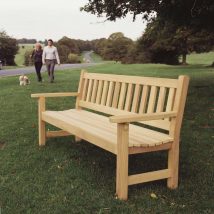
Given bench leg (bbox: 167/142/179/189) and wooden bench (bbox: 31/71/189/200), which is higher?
wooden bench (bbox: 31/71/189/200)

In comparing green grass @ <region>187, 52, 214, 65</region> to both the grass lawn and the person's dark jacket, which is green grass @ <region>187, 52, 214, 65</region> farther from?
the grass lawn

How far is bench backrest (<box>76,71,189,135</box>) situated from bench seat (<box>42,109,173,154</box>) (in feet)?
0.56

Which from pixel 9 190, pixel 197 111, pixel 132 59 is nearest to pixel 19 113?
pixel 197 111

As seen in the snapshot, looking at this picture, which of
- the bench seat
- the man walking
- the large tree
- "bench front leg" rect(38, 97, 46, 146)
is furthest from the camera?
the man walking

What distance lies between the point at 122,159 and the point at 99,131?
0.87 meters

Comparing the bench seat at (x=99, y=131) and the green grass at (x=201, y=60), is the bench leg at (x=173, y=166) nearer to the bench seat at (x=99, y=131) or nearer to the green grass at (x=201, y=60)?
the bench seat at (x=99, y=131)

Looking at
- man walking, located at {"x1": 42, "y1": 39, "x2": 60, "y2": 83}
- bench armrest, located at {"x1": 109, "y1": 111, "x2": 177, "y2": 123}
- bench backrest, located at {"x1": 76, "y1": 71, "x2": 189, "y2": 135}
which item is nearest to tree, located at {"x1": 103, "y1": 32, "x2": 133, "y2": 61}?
man walking, located at {"x1": 42, "y1": 39, "x2": 60, "y2": 83}

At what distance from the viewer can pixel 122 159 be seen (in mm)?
4727

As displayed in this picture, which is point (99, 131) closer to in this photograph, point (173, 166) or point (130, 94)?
point (130, 94)

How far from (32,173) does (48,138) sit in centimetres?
197

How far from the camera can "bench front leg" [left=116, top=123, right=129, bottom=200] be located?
4672 mm

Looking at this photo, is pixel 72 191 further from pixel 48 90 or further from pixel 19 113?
pixel 48 90

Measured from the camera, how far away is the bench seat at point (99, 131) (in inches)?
195

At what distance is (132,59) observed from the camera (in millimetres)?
60875
